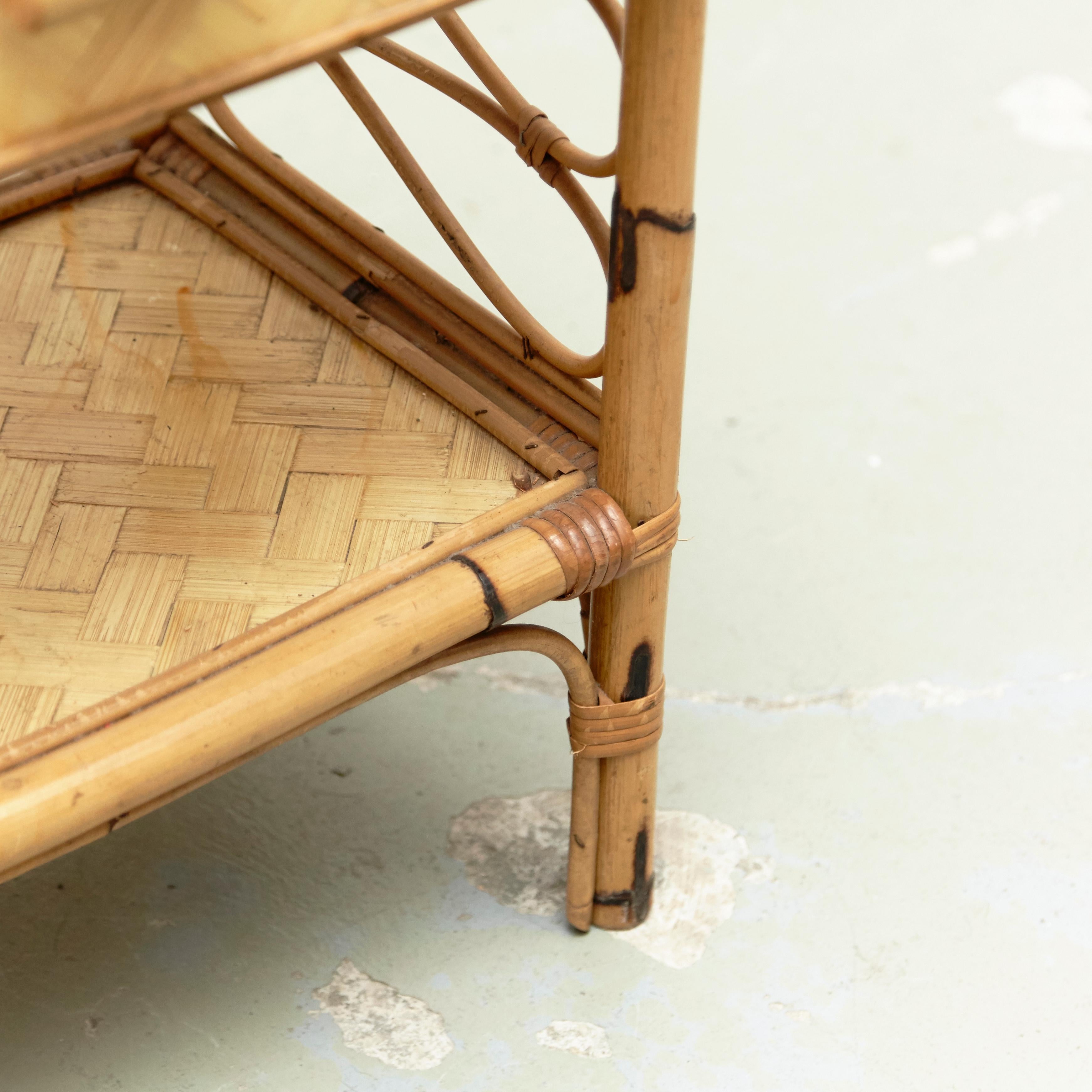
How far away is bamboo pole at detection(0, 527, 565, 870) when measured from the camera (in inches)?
32.4

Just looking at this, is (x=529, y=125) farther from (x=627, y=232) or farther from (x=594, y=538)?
(x=594, y=538)

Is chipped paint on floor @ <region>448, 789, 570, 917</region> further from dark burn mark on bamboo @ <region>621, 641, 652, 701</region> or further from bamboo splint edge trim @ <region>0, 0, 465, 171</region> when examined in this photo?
bamboo splint edge trim @ <region>0, 0, 465, 171</region>

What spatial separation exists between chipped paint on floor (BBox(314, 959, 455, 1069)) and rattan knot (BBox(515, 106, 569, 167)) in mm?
658

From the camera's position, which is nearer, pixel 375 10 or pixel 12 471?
pixel 375 10

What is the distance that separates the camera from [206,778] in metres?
0.90

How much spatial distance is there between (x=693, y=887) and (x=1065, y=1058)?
1.06ft

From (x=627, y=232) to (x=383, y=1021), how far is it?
0.65 meters

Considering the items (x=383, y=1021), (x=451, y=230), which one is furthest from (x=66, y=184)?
(x=383, y=1021)

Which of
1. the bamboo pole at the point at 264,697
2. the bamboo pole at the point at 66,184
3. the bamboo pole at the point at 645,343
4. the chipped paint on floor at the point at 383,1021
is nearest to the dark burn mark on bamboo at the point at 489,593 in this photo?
the bamboo pole at the point at 264,697

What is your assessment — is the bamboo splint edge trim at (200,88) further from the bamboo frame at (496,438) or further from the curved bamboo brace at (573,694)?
the curved bamboo brace at (573,694)

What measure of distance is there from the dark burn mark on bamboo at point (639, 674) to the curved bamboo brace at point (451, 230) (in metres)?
0.20

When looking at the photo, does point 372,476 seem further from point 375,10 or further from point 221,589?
point 375,10

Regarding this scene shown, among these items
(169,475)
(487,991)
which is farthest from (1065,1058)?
(169,475)

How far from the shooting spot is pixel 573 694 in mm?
1095
